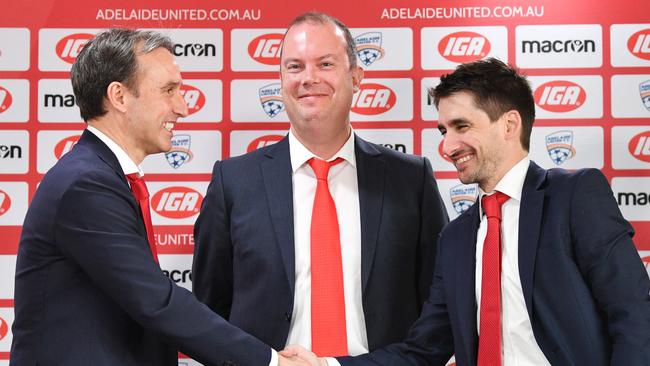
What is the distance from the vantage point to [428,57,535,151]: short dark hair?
7.83 ft

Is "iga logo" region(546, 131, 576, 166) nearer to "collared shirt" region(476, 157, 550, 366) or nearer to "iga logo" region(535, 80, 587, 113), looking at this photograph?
"iga logo" region(535, 80, 587, 113)

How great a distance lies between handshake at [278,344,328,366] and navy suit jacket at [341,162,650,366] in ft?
1.42

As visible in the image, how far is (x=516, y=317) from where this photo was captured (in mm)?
2215

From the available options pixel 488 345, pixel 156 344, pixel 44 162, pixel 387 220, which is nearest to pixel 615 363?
pixel 488 345

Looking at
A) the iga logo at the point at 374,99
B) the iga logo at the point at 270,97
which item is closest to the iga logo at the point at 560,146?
the iga logo at the point at 374,99

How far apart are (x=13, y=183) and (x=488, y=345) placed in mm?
2223

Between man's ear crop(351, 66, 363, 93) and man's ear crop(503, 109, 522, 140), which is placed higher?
man's ear crop(351, 66, 363, 93)

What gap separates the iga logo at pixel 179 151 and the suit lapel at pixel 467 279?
1422mm

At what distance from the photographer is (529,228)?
7.25ft

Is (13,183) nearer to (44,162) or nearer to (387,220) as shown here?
(44,162)

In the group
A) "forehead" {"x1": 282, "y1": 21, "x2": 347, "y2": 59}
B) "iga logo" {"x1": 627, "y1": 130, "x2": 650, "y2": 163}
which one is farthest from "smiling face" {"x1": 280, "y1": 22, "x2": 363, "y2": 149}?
"iga logo" {"x1": 627, "y1": 130, "x2": 650, "y2": 163}

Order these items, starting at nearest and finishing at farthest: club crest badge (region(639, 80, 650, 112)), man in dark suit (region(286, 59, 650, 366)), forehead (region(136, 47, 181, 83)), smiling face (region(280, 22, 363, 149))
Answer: man in dark suit (region(286, 59, 650, 366)), forehead (region(136, 47, 181, 83)), smiling face (region(280, 22, 363, 149)), club crest badge (region(639, 80, 650, 112))

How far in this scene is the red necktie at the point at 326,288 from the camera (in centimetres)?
250

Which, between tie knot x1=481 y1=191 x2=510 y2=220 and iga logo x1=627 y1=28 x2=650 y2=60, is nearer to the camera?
tie knot x1=481 y1=191 x2=510 y2=220
